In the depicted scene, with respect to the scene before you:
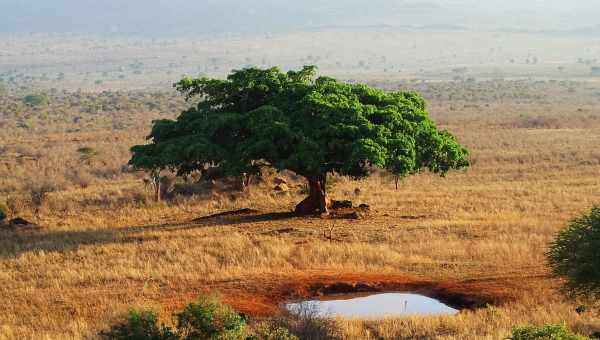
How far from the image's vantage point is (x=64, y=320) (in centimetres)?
1488

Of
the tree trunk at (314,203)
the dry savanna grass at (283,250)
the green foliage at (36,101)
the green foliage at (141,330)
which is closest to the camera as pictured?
the green foliage at (141,330)

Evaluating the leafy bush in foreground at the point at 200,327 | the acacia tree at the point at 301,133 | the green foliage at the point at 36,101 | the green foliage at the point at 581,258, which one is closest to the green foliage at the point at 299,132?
the acacia tree at the point at 301,133

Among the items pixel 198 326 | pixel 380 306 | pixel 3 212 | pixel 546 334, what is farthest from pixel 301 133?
pixel 546 334

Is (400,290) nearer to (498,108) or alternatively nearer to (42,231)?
(42,231)

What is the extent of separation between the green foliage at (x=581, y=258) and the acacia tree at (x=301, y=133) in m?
7.32

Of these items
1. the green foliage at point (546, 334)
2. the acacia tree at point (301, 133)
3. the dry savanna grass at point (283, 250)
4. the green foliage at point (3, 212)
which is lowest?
the green foliage at point (3, 212)

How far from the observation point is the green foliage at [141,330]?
11766 millimetres

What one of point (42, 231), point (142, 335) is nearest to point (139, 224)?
point (42, 231)

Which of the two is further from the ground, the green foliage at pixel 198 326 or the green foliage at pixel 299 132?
the green foliage at pixel 299 132

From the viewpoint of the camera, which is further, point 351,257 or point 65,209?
point 65,209

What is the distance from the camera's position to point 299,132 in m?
22.7

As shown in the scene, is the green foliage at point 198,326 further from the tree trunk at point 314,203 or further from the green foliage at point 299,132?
the tree trunk at point 314,203

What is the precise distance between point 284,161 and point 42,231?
310 inches

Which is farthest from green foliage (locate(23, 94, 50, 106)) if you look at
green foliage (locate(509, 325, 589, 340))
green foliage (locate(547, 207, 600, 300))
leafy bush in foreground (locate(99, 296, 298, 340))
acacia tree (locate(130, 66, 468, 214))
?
green foliage (locate(509, 325, 589, 340))
